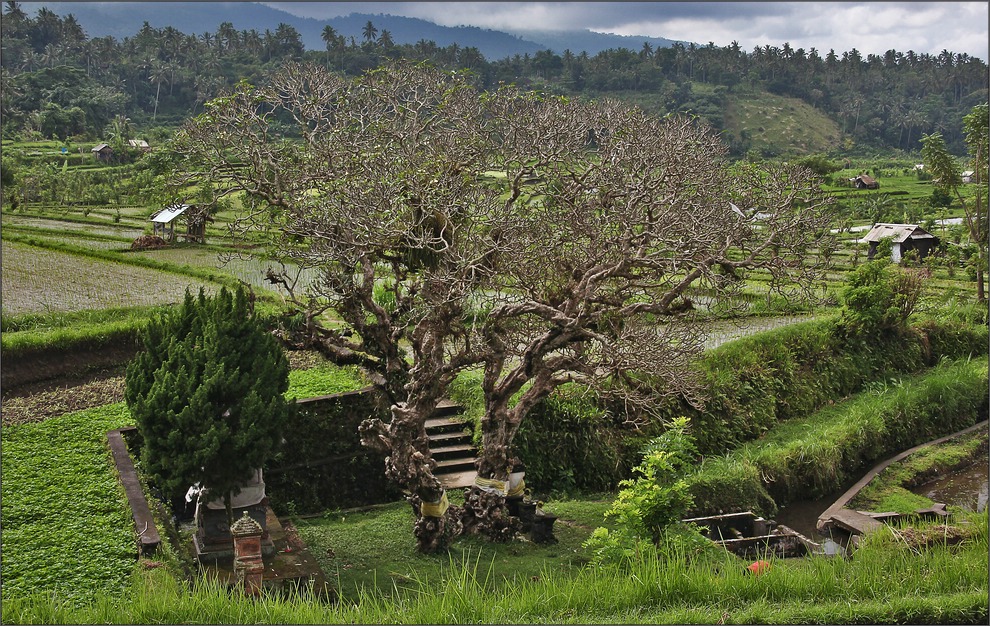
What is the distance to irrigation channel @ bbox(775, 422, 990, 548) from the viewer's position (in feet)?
36.1

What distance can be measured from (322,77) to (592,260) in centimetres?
363

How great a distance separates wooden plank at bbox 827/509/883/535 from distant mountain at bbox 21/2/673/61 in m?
94.1

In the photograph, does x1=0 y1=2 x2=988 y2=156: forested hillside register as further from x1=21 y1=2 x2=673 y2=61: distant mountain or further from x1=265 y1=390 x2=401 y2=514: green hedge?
x1=21 y1=2 x2=673 y2=61: distant mountain

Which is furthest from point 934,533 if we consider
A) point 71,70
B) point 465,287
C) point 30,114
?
point 71,70

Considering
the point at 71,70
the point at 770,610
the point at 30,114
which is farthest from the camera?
the point at 71,70

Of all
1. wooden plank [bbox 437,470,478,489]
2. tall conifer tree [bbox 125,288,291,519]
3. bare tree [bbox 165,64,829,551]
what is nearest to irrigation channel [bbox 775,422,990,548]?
bare tree [bbox 165,64,829,551]

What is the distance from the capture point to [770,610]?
17.8 feet

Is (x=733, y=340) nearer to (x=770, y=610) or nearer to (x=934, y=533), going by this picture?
(x=934, y=533)

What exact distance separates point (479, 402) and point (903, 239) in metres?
17.4

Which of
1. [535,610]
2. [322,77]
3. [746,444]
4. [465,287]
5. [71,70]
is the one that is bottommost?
[746,444]

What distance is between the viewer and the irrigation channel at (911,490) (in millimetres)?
10992

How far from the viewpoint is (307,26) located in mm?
165125

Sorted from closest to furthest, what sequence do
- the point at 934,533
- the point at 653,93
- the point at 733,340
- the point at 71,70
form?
the point at 934,533
the point at 733,340
the point at 71,70
the point at 653,93

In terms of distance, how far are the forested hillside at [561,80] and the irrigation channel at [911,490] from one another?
29.7 meters
